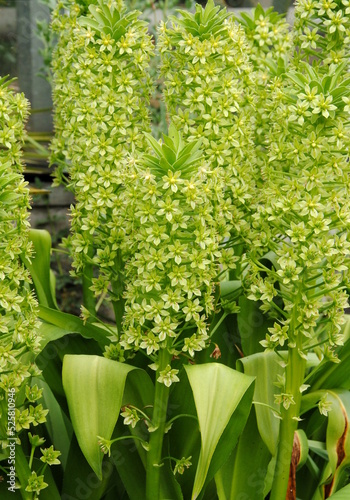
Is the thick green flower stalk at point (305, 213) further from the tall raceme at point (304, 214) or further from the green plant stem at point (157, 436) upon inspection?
the green plant stem at point (157, 436)

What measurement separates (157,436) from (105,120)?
930 millimetres

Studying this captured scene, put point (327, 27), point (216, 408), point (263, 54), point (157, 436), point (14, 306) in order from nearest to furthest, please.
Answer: point (14, 306) < point (216, 408) < point (157, 436) < point (327, 27) < point (263, 54)

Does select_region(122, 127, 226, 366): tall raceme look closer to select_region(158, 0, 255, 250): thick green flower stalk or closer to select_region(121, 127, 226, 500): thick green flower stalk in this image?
select_region(121, 127, 226, 500): thick green flower stalk

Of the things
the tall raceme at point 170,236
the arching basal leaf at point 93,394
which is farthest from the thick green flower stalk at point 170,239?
the arching basal leaf at point 93,394

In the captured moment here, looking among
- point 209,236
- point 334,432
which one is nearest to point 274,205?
point 209,236

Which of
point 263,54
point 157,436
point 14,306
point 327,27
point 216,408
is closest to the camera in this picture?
point 14,306

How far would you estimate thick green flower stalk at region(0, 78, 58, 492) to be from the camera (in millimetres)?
1865

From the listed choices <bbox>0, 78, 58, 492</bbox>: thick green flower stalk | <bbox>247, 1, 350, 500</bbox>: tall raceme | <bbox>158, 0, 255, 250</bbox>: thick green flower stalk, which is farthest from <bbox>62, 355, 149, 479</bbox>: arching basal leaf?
<bbox>158, 0, 255, 250</bbox>: thick green flower stalk

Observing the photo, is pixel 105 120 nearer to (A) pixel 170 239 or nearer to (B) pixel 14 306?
(A) pixel 170 239

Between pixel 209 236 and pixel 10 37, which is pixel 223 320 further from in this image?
pixel 10 37

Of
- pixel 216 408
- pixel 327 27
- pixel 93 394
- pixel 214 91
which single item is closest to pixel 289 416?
pixel 216 408

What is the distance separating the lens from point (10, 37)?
5102 millimetres

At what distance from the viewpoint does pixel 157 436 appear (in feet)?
7.00

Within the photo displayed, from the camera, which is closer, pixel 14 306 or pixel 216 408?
pixel 14 306
